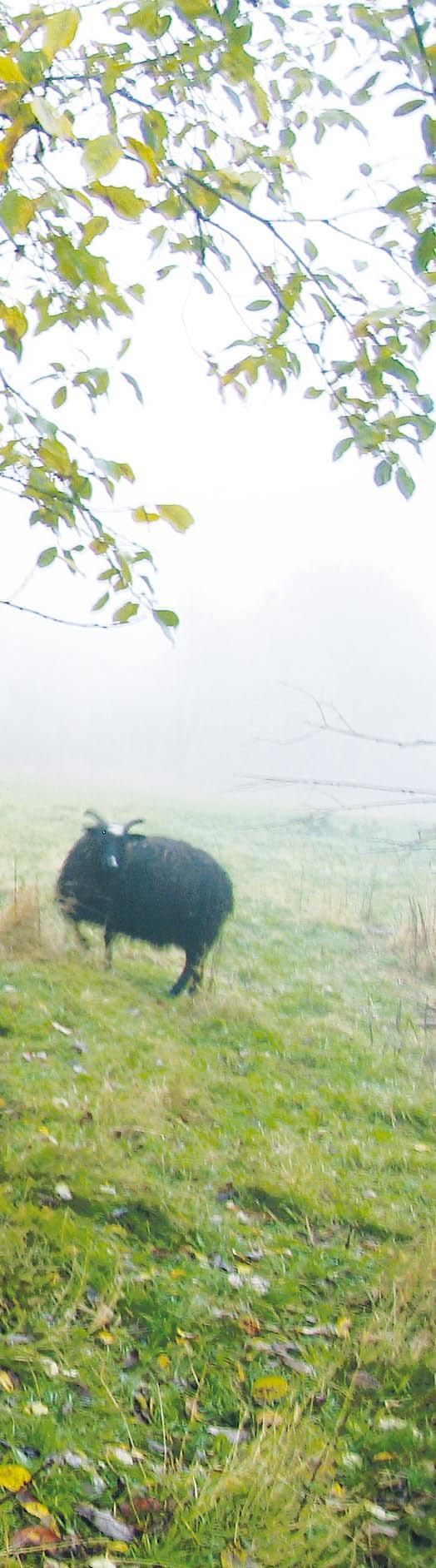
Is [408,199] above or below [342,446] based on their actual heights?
above

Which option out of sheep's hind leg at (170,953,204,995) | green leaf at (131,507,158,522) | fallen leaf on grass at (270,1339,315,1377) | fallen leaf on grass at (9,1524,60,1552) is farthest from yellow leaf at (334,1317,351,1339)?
green leaf at (131,507,158,522)

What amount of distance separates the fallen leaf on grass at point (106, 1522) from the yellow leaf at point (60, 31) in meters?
2.68

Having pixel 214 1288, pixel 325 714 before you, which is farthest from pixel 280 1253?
pixel 325 714

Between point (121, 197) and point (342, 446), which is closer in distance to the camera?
point (121, 197)

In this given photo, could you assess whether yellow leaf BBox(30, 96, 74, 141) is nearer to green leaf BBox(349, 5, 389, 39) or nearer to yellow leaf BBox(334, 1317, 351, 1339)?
green leaf BBox(349, 5, 389, 39)

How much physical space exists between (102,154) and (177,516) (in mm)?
693

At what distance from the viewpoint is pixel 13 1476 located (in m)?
2.19

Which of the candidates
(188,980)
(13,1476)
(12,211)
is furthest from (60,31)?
(188,980)

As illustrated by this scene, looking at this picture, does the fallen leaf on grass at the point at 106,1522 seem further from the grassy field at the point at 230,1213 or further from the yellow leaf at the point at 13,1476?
the yellow leaf at the point at 13,1476

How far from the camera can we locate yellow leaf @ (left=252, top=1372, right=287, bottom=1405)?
8.53ft

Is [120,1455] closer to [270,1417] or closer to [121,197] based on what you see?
[270,1417]

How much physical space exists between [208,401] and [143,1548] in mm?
4591

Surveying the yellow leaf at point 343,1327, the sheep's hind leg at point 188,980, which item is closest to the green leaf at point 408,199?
the yellow leaf at point 343,1327

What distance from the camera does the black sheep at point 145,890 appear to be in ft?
15.6
